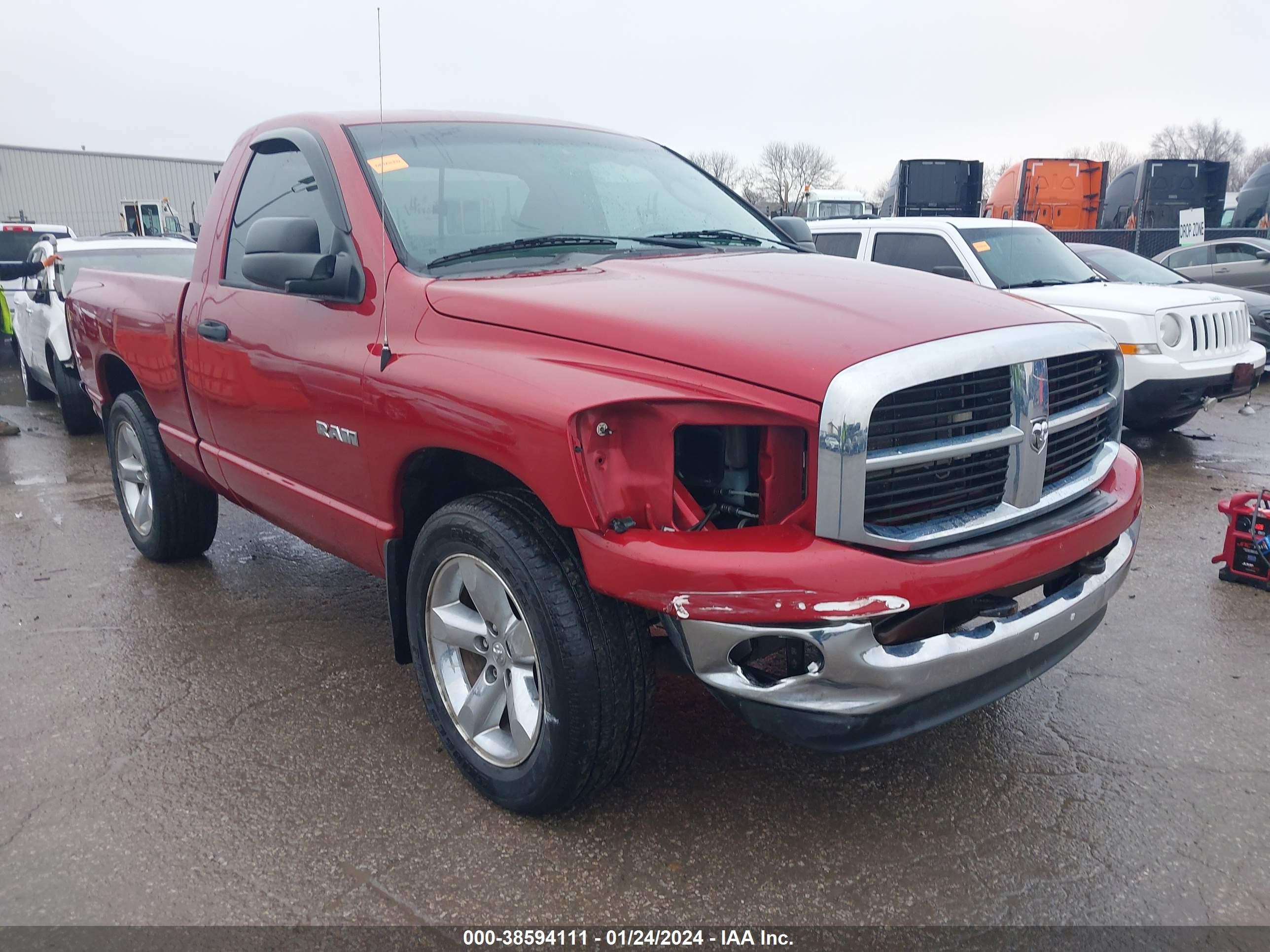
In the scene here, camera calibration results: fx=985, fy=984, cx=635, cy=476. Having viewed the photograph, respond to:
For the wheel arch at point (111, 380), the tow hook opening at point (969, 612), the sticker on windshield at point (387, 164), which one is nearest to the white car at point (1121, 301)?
the sticker on windshield at point (387, 164)

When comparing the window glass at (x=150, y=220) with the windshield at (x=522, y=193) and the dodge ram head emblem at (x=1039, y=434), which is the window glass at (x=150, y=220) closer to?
the windshield at (x=522, y=193)

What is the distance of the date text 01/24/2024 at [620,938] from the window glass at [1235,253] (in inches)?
536

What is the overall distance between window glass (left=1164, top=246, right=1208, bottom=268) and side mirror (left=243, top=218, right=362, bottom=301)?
13346mm


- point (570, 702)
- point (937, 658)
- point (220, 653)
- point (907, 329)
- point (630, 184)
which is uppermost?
point (630, 184)

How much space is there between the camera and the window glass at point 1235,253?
42.3 ft

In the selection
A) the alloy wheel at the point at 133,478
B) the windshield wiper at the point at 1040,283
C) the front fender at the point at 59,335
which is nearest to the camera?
the alloy wheel at the point at 133,478

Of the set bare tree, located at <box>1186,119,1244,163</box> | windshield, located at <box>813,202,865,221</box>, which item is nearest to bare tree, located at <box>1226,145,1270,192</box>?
bare tree, located at <box>1186,119,1244,163</box>

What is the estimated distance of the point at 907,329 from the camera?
2.34m

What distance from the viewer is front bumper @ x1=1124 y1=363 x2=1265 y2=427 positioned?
689 centimetres

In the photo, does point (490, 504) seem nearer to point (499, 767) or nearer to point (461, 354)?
point (461, 354)

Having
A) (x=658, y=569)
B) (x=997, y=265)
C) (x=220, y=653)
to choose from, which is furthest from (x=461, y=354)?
(x=997, y=265)

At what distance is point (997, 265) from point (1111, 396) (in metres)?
5.28

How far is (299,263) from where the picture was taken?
295 centimetres

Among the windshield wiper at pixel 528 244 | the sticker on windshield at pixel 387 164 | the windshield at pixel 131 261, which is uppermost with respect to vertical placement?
the sticker on windshield at pixel 387 164
